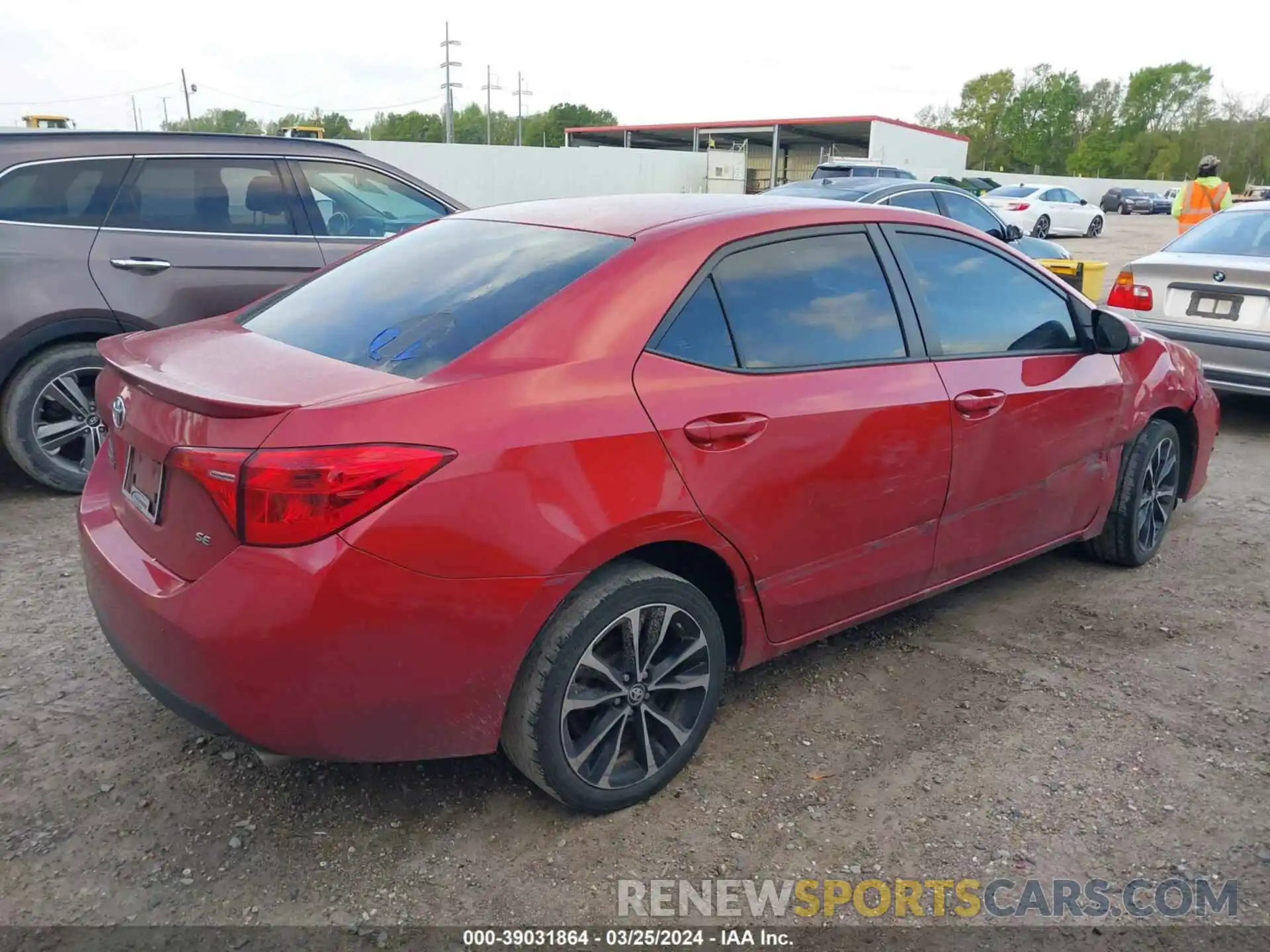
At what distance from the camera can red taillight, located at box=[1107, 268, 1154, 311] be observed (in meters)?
7.12

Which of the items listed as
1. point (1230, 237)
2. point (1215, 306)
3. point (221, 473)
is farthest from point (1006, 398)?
point (1230, 237)

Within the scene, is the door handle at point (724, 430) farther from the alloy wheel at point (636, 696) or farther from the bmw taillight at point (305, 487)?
the bmw taillight at point (305, 487)

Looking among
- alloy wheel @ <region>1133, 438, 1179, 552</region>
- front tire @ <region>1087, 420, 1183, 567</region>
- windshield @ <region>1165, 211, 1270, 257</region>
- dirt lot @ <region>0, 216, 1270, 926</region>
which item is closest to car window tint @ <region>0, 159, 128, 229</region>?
Result: dirt lot @ <region>0, 216, 1270, 926</region>

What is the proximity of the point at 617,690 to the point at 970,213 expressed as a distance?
948 centimetres

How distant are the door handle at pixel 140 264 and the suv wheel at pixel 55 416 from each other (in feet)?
1.37

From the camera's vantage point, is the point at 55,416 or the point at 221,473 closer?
the point at 221,473

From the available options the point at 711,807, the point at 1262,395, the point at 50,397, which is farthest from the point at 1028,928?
the point at 1262,395

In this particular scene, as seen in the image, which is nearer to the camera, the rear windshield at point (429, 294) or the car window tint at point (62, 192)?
the rear windshield at point (429, 294)

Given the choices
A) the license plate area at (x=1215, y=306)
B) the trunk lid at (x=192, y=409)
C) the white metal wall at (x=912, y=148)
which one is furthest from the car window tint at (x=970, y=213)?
the white metal wall at (x=912, y=148)

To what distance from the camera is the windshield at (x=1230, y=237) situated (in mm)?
7000

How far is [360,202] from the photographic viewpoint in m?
6.08

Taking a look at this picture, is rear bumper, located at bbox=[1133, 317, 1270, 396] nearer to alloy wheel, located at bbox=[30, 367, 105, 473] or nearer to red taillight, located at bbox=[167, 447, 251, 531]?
red taillight, located at bbox=[167, 447, 251, 531]

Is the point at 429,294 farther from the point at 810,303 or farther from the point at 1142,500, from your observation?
the point at 1142,500

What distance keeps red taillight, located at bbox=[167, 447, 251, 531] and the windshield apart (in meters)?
7.02
